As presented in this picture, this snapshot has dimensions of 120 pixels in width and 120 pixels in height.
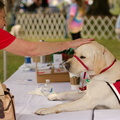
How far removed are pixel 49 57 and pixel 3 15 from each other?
1.83 metres

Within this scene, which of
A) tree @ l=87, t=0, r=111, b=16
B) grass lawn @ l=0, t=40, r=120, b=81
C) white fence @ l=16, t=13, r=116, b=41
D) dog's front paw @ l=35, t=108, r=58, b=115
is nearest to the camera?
dog's front paw @ l=35, t=108, r=58, b=115

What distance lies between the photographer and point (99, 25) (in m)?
13.7

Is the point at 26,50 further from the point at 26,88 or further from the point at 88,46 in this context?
the point at 26,88

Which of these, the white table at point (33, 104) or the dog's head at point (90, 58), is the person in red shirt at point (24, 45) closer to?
the dog's head at point (90, 58)

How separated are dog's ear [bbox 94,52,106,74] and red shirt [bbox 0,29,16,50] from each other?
55cm

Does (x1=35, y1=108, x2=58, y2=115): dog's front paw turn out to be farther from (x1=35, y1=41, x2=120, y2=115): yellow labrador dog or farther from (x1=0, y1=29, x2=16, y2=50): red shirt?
(x1=0, y1=29, x2=16, y2=50): red shirt

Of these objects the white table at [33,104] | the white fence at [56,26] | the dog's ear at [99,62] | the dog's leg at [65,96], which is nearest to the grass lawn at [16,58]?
the white fence at [56,26]

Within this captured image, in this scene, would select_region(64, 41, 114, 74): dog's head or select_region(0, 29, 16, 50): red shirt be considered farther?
select_region(64, 41, 114, 74): dog's head

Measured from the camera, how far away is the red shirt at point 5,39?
92.3 inches

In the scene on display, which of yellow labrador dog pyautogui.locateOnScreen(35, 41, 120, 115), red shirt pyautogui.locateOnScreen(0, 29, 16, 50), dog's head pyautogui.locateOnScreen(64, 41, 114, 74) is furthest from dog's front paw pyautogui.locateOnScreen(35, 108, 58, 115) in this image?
red shirt pyautogui.locateOnScreen(0, 29, 16, 50)

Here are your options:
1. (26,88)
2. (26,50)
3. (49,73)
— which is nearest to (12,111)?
(26,50)

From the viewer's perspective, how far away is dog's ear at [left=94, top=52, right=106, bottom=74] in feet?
8.27

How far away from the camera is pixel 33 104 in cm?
277

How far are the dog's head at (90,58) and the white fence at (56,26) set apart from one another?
10.8m
